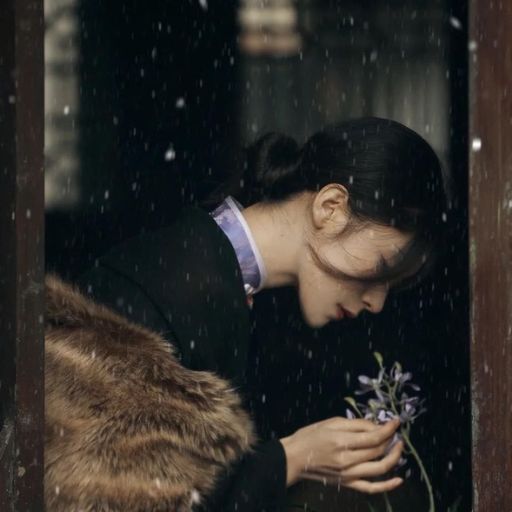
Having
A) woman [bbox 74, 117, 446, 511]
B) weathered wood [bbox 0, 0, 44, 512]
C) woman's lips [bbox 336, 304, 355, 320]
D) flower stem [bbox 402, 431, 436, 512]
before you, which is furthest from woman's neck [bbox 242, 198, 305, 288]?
weathered wood [bbox 0, 0, 44, 512]

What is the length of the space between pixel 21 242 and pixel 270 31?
1892 millimetres

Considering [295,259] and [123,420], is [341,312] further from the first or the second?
[123,420]

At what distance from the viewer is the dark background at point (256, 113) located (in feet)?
12.4

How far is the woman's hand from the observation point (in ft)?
10.6

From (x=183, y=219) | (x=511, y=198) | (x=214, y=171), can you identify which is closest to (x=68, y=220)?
(x=214, y=171)

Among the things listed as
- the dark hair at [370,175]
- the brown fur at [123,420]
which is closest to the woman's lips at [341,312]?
the dark hair at [370,175]

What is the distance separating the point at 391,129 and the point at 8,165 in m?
1.37

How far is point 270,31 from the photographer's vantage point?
12.7 ft

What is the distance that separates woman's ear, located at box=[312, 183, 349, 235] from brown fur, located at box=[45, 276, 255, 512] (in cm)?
70

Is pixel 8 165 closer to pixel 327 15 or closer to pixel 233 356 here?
pixel 233 356

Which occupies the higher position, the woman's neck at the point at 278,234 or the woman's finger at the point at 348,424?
the woman's neck at the point at 278,234

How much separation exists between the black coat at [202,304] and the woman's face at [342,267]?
253 mm

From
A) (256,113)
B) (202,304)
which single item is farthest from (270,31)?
(202,304)

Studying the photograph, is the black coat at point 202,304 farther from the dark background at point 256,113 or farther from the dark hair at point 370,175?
the dark background at point 256,113
